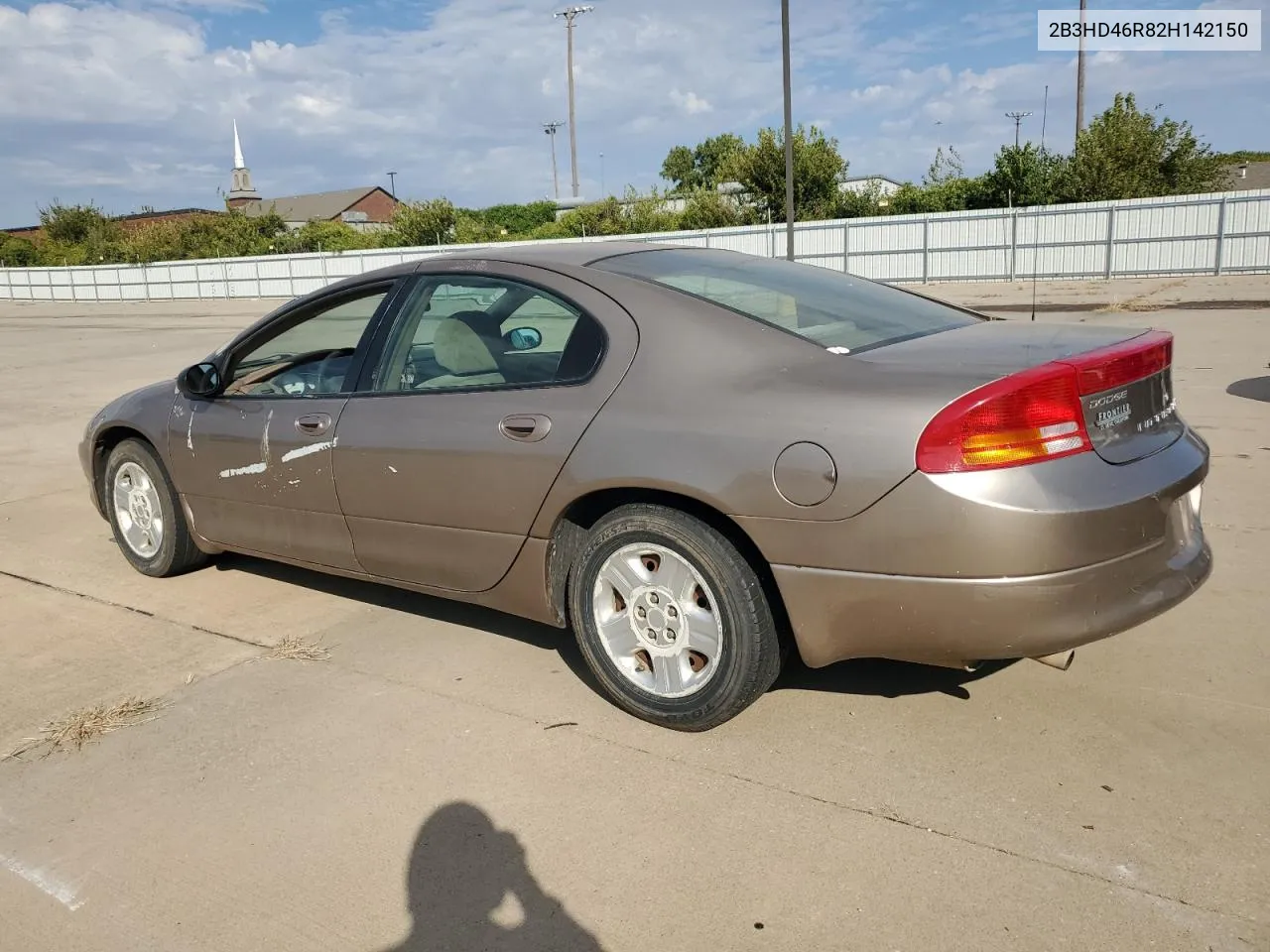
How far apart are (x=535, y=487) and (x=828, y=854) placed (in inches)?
56.2

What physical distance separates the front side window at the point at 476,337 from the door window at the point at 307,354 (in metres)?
0.27

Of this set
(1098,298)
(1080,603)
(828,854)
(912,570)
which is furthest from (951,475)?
(1098,298)

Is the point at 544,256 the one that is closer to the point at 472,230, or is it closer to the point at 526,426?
the point at 526,426

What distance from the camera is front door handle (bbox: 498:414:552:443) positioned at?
335 centimetres

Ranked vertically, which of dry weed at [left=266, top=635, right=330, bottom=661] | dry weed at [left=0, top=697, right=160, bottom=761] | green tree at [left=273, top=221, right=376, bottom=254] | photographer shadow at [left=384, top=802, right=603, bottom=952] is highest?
green tree at [left=273, top=221, right=376, bottom=254]

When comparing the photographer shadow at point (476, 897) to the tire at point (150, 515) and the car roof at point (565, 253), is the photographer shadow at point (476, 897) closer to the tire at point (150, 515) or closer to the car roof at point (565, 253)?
the car roof at point (565, 253)

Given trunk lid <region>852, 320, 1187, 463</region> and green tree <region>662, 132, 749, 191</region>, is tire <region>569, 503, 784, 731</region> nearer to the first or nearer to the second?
trunk lid <region>852, 320, 1187, 463</region>

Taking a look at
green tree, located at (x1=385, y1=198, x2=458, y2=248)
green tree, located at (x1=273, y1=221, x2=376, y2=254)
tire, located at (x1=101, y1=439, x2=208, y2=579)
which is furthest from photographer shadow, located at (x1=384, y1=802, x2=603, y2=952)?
green tree, located at (x1=273, y1=221, x2=376, y2=254)

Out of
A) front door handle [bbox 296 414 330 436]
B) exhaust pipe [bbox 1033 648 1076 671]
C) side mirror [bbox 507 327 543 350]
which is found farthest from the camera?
front door handle [bbox 296 414 330 436]

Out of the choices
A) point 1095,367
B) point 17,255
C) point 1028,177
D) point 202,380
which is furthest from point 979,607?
point 17,255

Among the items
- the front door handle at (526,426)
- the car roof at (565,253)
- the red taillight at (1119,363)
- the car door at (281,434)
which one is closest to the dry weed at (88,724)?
the car door at (281,434)

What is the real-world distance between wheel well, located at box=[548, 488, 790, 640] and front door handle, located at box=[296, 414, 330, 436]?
116cm

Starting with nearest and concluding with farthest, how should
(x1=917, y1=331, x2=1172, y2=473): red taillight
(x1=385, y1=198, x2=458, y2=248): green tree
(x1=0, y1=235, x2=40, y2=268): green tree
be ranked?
(x1=917, y1=331, x2=1172, y2=473): red taillight → (x1=385, y1=198, x2=458, y2=248): green tree → (x1=0, y1=235, x2=40, y2=268): green tree

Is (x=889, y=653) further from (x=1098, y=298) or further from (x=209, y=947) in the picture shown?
(x=1098, y=298)
